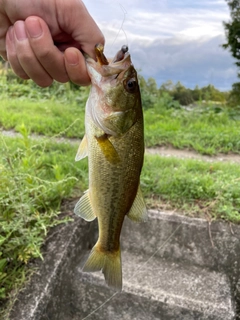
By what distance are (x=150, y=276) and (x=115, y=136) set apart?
193 cm

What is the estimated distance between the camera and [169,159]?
14.4 feet

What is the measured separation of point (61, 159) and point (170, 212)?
1336 millimetres

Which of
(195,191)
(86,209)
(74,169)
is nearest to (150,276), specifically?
(195,191)

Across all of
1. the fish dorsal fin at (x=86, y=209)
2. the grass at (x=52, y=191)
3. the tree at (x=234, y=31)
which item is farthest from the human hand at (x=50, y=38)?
the tree at (x=234, y=31)

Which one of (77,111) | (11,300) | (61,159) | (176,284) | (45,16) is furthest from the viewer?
(77,111)

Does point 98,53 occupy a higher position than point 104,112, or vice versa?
point 98,53

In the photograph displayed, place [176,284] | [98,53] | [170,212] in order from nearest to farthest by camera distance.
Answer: [98,53] < [176,284] < [170,212]

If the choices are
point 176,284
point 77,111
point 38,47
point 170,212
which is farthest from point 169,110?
point 38,47

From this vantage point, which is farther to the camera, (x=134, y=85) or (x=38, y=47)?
A: (x=38, y=47)

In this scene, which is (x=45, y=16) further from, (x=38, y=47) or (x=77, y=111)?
(x=77, y=111)

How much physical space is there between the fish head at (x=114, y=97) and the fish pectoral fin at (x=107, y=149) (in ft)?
0.12

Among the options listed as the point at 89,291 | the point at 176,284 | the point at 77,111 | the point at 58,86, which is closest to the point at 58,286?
the point at 89,291

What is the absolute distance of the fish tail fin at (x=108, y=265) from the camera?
178cm

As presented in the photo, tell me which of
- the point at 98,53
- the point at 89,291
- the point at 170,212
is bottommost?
the point at 89,291
